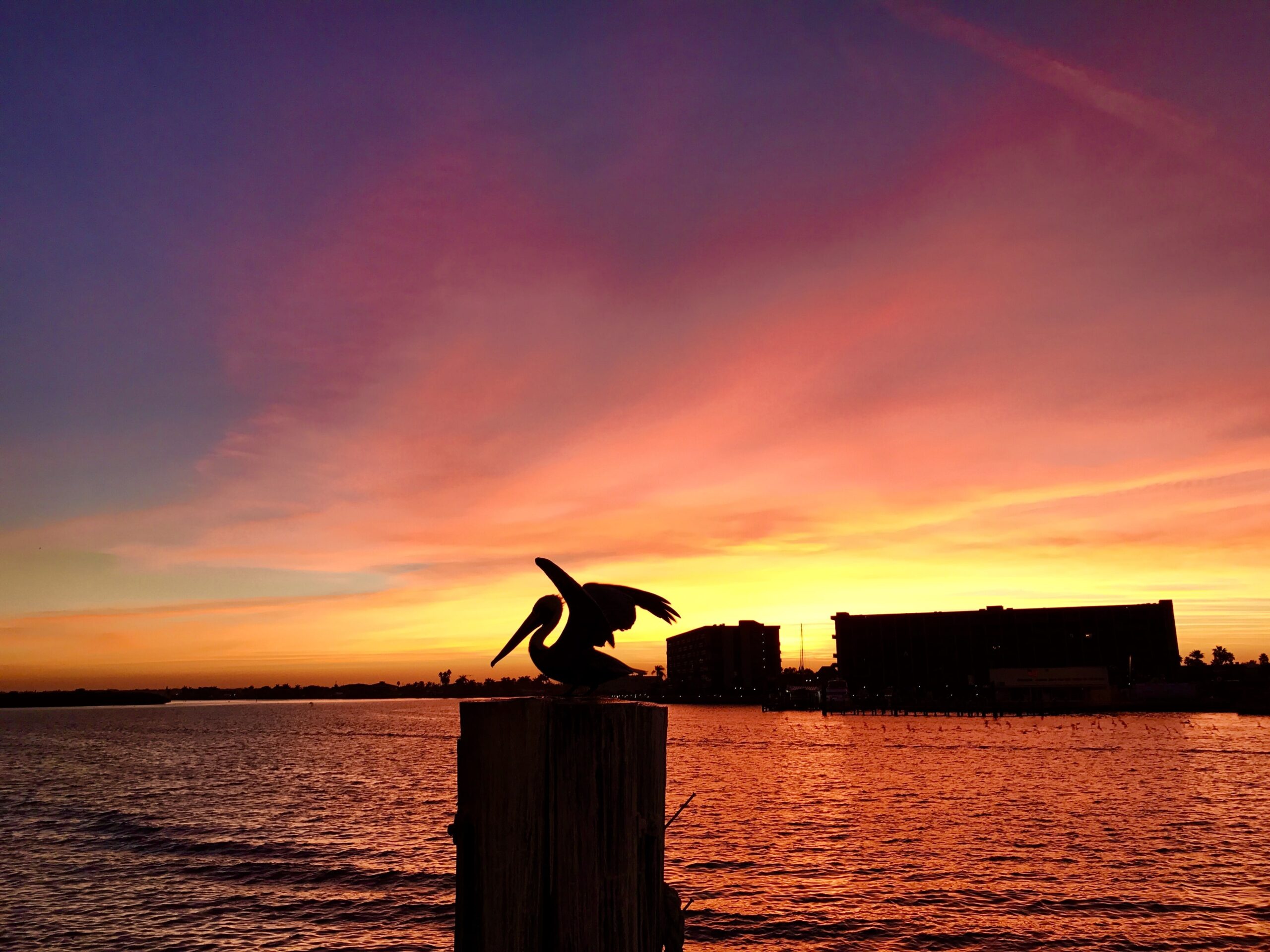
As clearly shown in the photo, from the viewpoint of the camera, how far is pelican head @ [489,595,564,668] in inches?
204

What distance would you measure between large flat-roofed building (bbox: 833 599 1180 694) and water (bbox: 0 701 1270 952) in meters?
78.4

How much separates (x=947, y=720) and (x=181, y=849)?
126225 millimetres

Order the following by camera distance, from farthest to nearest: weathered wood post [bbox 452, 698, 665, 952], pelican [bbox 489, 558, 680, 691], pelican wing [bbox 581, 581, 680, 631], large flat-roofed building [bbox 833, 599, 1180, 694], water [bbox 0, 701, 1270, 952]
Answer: large flat-roofed building [bbox 833, 599, 1180, 694] < water [bbox 0, 701, 1270, 952] < pelican wing [bbox 581, 581, 680, 631] < pelican [bbox 489, 558, 680, 691] < weathered wood post [bbox 452, 698, 665, 952]

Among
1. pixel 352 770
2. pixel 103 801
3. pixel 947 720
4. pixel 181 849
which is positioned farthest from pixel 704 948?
pixel 947 720

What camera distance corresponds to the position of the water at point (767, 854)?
27406 mm

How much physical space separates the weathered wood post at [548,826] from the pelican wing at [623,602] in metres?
1.65

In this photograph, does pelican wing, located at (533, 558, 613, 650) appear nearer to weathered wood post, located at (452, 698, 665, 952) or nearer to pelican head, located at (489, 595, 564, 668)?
pelican head, located at (489, 595, 564, 668)

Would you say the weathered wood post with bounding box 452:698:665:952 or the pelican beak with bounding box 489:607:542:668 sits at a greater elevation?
the pelican beak with bounding box 489:607:542:668

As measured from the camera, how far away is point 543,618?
5.19 m

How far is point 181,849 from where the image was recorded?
41.8 meters

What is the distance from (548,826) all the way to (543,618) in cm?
198

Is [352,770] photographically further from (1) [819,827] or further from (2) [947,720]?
(2) [947,720]

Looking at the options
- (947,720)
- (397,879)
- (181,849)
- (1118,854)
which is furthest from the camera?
(947,720)

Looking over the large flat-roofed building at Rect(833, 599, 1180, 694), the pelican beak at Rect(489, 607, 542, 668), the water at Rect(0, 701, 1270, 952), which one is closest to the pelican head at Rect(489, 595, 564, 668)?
the pelican beak at Rect(489, 607, 542, 668)
